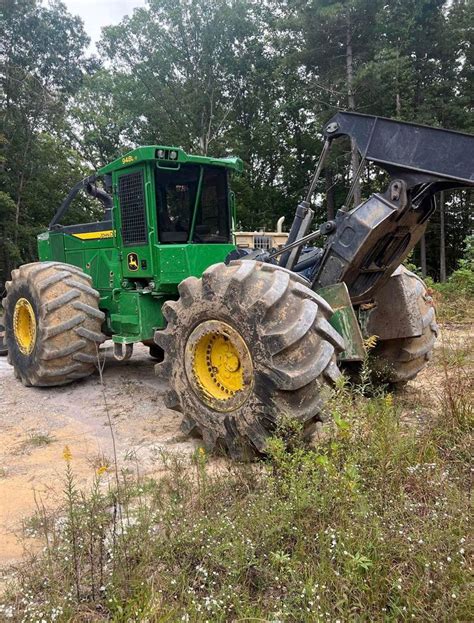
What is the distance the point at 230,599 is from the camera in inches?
81.0

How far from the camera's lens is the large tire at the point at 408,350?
4.76m

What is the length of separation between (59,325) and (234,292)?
8.45ft

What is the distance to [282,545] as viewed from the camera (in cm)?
234

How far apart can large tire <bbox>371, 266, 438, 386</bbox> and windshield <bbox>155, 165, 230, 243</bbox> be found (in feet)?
6.98

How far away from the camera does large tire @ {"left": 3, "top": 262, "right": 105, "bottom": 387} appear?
5355 mm

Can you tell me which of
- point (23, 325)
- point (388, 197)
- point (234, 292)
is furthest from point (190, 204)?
point (23, 325)

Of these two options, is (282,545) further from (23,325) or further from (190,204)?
(23,325)

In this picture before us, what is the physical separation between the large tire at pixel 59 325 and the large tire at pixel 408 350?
2997 mm

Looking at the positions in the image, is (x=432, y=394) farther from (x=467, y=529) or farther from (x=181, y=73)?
(x=181, y=73)

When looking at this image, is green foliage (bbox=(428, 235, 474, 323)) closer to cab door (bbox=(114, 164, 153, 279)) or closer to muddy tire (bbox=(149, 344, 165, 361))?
muddy tire (bbox=(149, 344, 165, 361))

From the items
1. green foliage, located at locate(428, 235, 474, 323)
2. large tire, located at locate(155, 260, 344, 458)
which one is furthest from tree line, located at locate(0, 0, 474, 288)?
large tire, located at locate(155, 260, 344, 458)

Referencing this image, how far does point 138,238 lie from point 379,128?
2.75 meters

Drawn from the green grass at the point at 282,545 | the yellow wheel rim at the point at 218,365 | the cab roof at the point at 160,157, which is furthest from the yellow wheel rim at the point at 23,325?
the green grass at the point at 282,545

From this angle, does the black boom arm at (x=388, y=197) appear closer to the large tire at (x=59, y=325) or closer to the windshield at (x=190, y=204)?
the windshield at (x=190, y=204)
